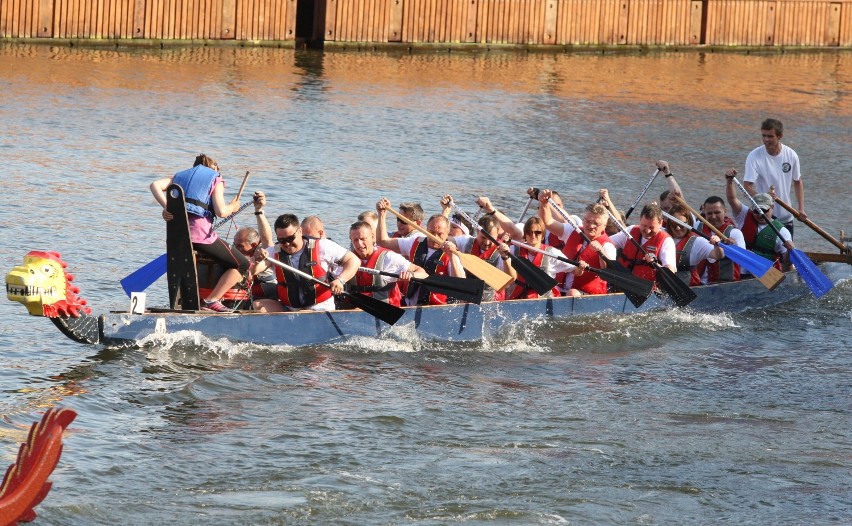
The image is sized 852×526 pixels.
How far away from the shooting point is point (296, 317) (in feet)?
38.5

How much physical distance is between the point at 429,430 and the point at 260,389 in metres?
1.57

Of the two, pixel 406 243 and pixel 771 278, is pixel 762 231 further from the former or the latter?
pixel 406 243

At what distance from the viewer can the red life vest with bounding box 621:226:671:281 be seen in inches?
531

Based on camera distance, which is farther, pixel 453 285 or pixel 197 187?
pixel 453 285

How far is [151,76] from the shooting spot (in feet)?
93.5

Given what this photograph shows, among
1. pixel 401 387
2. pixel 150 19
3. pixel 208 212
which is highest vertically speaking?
pixel 150 19

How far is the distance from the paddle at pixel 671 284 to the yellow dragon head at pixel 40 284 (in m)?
5.42

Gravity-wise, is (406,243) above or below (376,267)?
above

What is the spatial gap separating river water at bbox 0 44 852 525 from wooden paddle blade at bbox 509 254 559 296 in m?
0.45

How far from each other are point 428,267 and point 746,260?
3.38 m

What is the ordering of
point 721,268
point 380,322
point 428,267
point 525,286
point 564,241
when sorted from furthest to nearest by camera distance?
point 721,268 → point 564,241 → point 525,286 → point 428,267 → point 380,322

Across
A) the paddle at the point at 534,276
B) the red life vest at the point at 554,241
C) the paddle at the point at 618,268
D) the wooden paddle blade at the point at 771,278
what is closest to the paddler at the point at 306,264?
the paddle at the point at 534,276

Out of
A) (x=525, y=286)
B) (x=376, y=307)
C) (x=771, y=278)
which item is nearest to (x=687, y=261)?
(x=771, y=278)

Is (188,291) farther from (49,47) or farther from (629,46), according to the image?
(629,46)
